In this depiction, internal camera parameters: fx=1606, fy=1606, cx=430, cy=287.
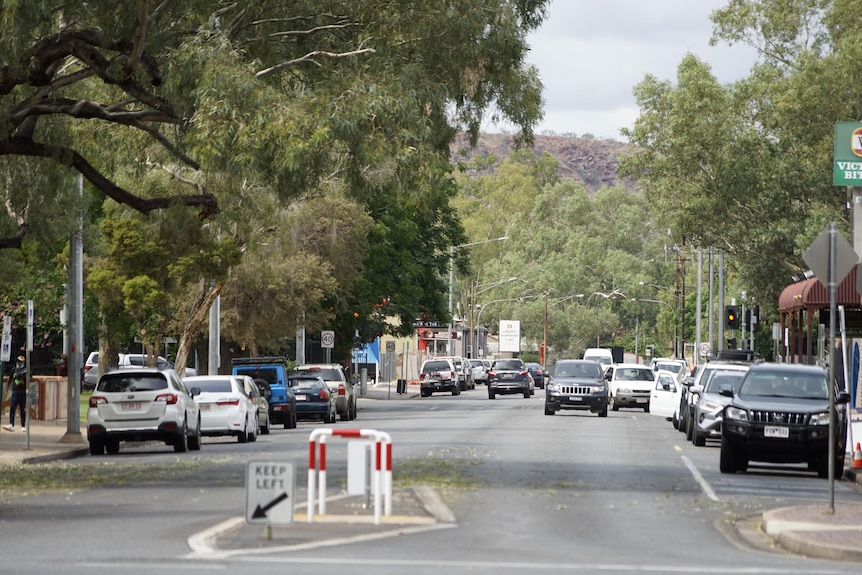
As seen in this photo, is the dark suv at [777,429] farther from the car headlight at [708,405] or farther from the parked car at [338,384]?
the parked car at [338,384]

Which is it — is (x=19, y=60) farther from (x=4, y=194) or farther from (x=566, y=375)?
(x=566, y=375)

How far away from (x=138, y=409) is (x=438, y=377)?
4695cm

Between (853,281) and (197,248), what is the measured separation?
14593mm

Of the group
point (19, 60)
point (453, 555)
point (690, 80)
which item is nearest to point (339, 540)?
point (453, 555)

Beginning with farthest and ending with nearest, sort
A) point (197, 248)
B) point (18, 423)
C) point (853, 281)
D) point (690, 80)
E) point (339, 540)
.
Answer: point (690, 80), point (18, 423), point (197, 248), point (853, 281), point (339, 540)

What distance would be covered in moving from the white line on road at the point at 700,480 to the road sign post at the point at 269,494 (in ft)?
24.7

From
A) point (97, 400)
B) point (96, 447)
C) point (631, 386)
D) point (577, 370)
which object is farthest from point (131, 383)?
point (631, 386)

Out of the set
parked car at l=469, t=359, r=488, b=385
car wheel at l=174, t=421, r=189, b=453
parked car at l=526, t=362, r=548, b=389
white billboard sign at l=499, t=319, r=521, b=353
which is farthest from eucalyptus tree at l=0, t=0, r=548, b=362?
white billboard sign at l=499, t=319, r=521, b=353

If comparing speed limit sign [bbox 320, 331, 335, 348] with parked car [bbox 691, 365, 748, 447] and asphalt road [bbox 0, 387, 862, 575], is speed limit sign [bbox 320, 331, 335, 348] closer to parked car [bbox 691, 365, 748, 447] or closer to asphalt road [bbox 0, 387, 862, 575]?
asphalt road [bbox 0, 387, 862, 575]

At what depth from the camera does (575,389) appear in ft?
153

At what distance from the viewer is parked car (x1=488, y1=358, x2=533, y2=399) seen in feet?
229

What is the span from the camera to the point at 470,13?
2320cm

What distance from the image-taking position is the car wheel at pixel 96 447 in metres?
29.9

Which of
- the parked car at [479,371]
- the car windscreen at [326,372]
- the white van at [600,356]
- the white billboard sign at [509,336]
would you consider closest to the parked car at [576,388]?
the car windscreen at [326,372]
